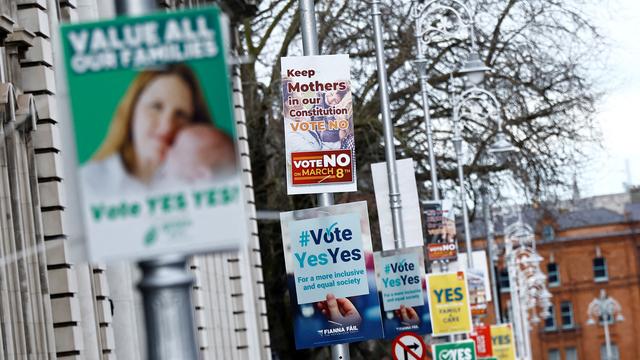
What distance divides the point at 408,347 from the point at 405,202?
3413mm

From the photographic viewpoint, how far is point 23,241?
16.2m

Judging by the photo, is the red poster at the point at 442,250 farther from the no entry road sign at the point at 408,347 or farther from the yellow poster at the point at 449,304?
the no entry road sign at the point at 408,347

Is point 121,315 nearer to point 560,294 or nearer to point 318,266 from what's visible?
point 318,266

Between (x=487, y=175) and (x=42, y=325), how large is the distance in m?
27.5

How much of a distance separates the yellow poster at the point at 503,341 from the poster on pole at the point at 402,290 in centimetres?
2405

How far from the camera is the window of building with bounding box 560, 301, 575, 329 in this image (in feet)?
431

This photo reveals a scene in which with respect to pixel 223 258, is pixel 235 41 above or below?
above

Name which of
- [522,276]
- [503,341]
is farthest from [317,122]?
[522,276]

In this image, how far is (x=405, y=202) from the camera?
2461 centimetres

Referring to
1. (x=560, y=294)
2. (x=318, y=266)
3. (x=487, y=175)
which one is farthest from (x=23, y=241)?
(x=560, y=294)

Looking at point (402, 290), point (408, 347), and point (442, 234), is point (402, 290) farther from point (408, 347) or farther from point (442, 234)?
point (442, 234)

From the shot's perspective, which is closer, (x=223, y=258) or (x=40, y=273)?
(x=40, y=273)

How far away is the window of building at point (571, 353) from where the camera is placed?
430 feet

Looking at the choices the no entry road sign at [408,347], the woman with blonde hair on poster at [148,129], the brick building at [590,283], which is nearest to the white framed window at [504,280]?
the brick building at [590,283]
